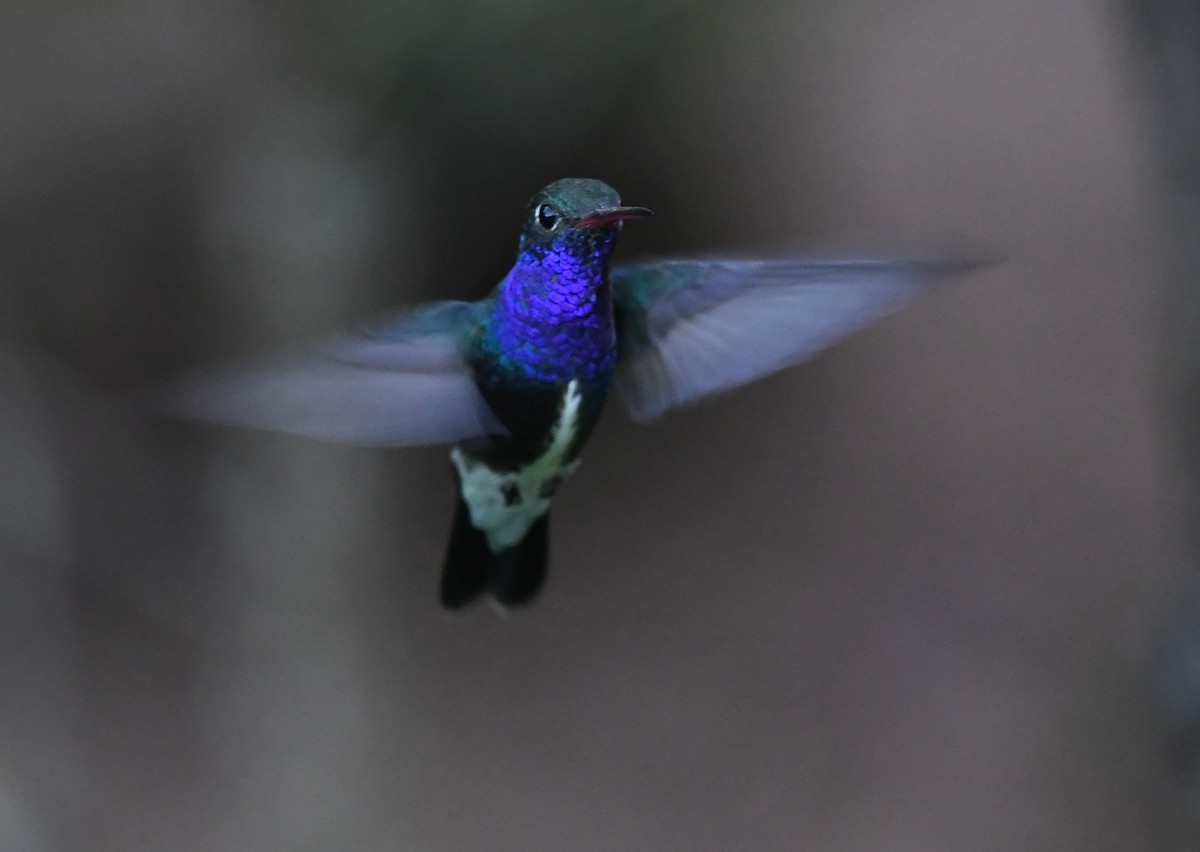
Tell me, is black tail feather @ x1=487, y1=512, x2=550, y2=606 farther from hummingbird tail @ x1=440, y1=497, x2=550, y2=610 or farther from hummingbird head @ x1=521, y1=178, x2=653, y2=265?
hummingbird head @ x1=521, y1=178, x2=653, y2=265

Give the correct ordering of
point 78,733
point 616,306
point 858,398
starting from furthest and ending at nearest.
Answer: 1. point 858,398
2. point 78,733
3. point 616,306

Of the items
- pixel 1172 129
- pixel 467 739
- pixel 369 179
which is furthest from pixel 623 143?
pixel 467 739

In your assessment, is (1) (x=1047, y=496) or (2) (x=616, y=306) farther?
(1) (x=1047, y=496)

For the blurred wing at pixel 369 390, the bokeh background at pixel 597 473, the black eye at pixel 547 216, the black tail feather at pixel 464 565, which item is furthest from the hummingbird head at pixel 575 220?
the bokeh background at pixel 597 473

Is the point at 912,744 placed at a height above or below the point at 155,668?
below

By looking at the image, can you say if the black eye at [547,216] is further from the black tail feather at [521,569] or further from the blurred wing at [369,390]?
the black tail feather at [521,569]

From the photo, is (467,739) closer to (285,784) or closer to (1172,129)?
(285,784)
